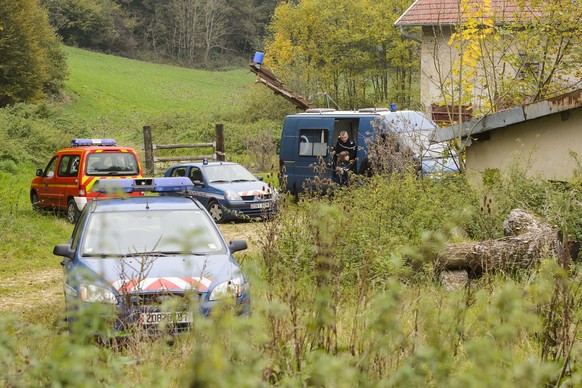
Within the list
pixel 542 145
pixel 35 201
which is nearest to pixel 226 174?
pixel 35 201

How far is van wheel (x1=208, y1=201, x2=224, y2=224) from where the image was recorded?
21.2 m

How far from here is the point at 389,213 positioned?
12602mm

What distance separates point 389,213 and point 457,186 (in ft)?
6.79

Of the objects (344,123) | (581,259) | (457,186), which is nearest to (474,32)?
(457,186)

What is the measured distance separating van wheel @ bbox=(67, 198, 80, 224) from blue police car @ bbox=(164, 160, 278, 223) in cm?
289

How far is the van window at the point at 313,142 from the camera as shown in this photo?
2262 centimetres

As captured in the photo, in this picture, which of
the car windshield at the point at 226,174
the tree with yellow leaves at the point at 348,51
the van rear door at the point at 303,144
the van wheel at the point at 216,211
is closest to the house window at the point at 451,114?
the van rear door at the point at 303,144

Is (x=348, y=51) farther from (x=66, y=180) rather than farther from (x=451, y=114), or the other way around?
(x=451, y=114)

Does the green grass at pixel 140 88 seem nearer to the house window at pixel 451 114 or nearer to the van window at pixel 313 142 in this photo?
the house window at pixel 451 114

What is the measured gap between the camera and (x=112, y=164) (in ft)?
68.0

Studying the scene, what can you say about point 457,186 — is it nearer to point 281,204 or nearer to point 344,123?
point 281,204

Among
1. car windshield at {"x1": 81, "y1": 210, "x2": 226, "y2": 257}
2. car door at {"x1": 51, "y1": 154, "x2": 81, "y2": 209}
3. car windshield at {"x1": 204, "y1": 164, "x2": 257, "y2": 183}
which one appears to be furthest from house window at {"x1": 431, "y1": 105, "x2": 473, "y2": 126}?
car door at {"x1": 51, "y1": 154, "x2": 81, "y2": 209}

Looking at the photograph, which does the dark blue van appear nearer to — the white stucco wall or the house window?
the house window

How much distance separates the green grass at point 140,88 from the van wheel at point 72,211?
27.5 m
